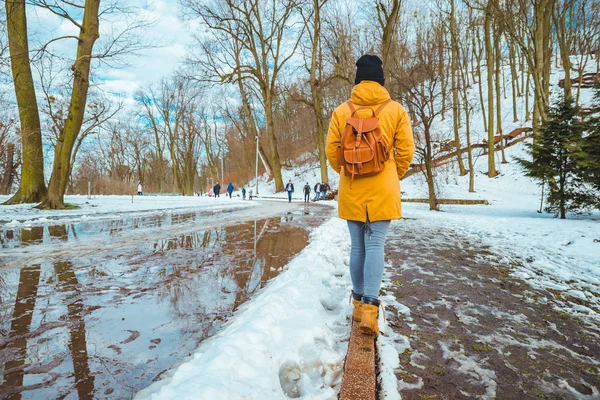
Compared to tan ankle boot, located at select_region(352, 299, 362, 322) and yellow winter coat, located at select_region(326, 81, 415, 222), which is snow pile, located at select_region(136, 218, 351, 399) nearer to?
tan ankle boot, located at select_region(352, 299, 362, 322)

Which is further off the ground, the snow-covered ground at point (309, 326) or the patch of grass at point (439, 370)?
the snow-covered ground at point (309, 326)

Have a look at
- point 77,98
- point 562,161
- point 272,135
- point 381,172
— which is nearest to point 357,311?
point 381,172

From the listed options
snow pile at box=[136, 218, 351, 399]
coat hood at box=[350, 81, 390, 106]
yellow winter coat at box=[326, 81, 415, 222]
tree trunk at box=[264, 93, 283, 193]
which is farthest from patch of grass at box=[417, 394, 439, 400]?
tree trunk at box=[264, 93, 283, 193]

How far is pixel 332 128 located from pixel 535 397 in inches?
81.0

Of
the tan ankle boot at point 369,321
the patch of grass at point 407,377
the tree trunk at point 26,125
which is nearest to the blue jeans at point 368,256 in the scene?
the tan ankle boot at point 369,321

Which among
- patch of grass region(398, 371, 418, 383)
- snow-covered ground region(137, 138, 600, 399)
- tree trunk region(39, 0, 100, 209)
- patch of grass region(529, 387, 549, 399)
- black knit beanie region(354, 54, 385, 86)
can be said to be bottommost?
patch of grass region(529, 387, 549, 399)

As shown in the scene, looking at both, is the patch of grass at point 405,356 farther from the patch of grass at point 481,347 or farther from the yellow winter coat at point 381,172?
the yellow winter coat at point 381,172

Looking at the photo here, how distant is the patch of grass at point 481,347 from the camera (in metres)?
2.05

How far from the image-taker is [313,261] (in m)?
4.15

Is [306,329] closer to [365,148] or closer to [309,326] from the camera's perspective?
[309,326]

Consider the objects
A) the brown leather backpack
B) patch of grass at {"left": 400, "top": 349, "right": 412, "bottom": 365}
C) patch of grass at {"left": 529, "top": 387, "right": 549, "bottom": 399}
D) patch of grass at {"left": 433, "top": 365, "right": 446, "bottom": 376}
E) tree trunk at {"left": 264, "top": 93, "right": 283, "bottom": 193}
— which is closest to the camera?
patch of grass at {"left": 529, "top": 387, "right": 549, "bottom": 399}

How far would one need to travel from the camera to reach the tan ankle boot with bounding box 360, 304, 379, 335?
2.08 m

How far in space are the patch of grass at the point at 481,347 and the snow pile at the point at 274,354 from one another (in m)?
0.85

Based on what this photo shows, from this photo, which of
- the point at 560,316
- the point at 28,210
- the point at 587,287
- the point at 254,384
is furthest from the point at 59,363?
the point at 28,210
